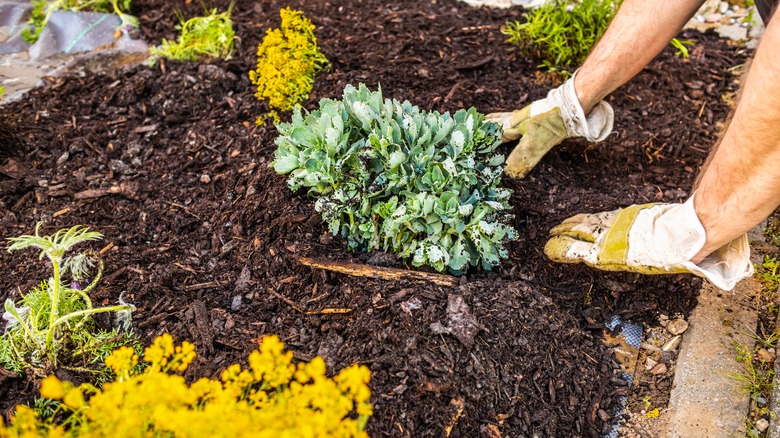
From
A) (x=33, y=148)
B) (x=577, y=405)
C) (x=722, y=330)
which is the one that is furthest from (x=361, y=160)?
(x=33, y=148)

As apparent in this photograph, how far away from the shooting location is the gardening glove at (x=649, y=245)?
2332 millimetres

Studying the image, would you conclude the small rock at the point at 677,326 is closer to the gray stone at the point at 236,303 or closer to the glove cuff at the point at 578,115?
the glove cuff at the point at 578,115

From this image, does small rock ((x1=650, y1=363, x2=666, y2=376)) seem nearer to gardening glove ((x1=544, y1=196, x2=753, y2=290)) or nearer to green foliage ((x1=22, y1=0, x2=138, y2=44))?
gardening glove ((x1=544, y1=196, x2=753, y2=290))

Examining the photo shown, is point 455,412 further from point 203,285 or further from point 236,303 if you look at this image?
point 203,285

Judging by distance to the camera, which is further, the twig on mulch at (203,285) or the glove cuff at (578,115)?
the glove cuff at (578,115)

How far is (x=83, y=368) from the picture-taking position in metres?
2.16

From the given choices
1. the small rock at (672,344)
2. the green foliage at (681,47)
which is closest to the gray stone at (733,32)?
the green foliage at (681,47)

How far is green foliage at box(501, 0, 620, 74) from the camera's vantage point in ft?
12.1

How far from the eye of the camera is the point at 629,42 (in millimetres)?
2783

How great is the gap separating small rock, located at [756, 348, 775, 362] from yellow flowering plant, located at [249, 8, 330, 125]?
97.1 inches

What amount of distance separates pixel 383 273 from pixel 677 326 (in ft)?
4.36

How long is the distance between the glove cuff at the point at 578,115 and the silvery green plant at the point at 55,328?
2150 millimetres

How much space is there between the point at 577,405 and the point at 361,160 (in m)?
1.27

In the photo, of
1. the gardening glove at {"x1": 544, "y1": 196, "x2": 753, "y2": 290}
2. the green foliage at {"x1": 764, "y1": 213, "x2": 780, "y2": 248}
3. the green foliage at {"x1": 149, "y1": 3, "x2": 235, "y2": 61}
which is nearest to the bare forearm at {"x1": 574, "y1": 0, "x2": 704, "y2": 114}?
the gardening glove at {"x1": 544, "y1": 196, "x2": 753, "y2": 290}
